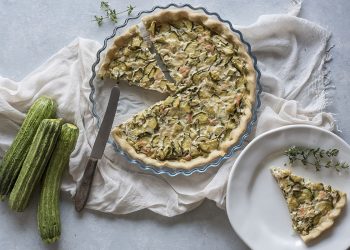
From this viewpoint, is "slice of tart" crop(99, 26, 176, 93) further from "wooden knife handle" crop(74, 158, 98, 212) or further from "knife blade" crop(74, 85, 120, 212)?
"wooden knife handle" crop(74, 158, 98, 212)

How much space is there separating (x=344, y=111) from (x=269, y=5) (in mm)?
896

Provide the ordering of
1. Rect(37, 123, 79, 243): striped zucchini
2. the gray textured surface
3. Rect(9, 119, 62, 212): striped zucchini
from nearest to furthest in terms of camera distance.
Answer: Rect(9, 119, 62, 212): striped zucchini, Rect(37, 123, 79, 243): striped zucchini, the gray textured surface

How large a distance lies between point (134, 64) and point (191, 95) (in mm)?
431

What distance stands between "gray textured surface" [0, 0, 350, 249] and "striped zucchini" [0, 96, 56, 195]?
26 cm

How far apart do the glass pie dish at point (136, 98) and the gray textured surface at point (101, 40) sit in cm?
21

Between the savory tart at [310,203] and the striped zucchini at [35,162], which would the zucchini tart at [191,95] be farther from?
the savory tart at [310,203]

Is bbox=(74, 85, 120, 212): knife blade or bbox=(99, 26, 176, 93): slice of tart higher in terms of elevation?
bbox=(99, 26, 176, 93): slice of tart

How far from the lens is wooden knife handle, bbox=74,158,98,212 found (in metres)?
4.17

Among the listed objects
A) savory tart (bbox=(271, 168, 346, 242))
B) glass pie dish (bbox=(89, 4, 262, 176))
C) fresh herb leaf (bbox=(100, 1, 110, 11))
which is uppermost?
fresh herb leaf (bbox=(100, 1, 110, 11))

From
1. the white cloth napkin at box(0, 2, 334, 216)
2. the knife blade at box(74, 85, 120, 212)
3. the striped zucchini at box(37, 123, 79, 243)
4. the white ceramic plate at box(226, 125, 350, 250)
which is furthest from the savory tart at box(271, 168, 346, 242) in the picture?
the striped zucchini at box(37, 123, 79, 243)

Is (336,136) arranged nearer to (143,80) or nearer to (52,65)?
(143,80)

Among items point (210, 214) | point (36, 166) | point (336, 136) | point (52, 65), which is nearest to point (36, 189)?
point (36, 166)

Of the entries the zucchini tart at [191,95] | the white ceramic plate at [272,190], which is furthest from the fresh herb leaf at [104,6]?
the white ceramic plate at [272,190]

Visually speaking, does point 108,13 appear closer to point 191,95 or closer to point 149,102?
point 149,102
